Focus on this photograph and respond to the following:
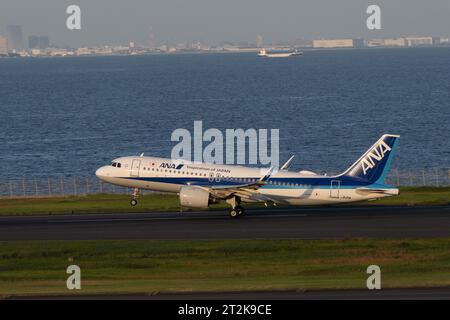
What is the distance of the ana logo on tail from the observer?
2611 inches

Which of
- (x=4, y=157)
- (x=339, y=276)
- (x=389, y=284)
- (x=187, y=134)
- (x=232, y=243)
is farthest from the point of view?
(x=187, y=134)

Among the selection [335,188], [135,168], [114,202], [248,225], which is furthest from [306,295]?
[114,202]

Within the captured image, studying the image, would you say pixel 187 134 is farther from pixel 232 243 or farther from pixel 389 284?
pixel 389 284

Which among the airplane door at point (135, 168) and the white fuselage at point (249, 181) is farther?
the airplane door at point (135, 168)

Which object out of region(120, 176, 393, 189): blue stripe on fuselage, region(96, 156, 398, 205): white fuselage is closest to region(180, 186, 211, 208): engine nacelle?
region(96, 156, 398, 205): white fuselage

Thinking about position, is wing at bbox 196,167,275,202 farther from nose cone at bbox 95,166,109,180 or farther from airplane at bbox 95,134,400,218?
nose cone at bbox 95,166,109,180

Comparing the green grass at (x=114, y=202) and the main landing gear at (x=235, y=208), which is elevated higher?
the main landing gear at (x=235, y=208)

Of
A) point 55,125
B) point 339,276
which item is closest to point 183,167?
point 339,276

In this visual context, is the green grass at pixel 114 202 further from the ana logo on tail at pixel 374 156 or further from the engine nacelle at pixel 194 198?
the ana logo on tail at pixel 374 156

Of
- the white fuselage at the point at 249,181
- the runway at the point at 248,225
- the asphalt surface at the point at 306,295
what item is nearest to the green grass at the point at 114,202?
the runway at the point at 248,225

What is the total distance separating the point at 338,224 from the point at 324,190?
4.09 m

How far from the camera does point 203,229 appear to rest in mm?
62250

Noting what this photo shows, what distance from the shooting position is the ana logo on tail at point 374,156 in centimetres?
6631

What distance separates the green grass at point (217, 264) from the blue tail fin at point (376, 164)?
10.9 m
